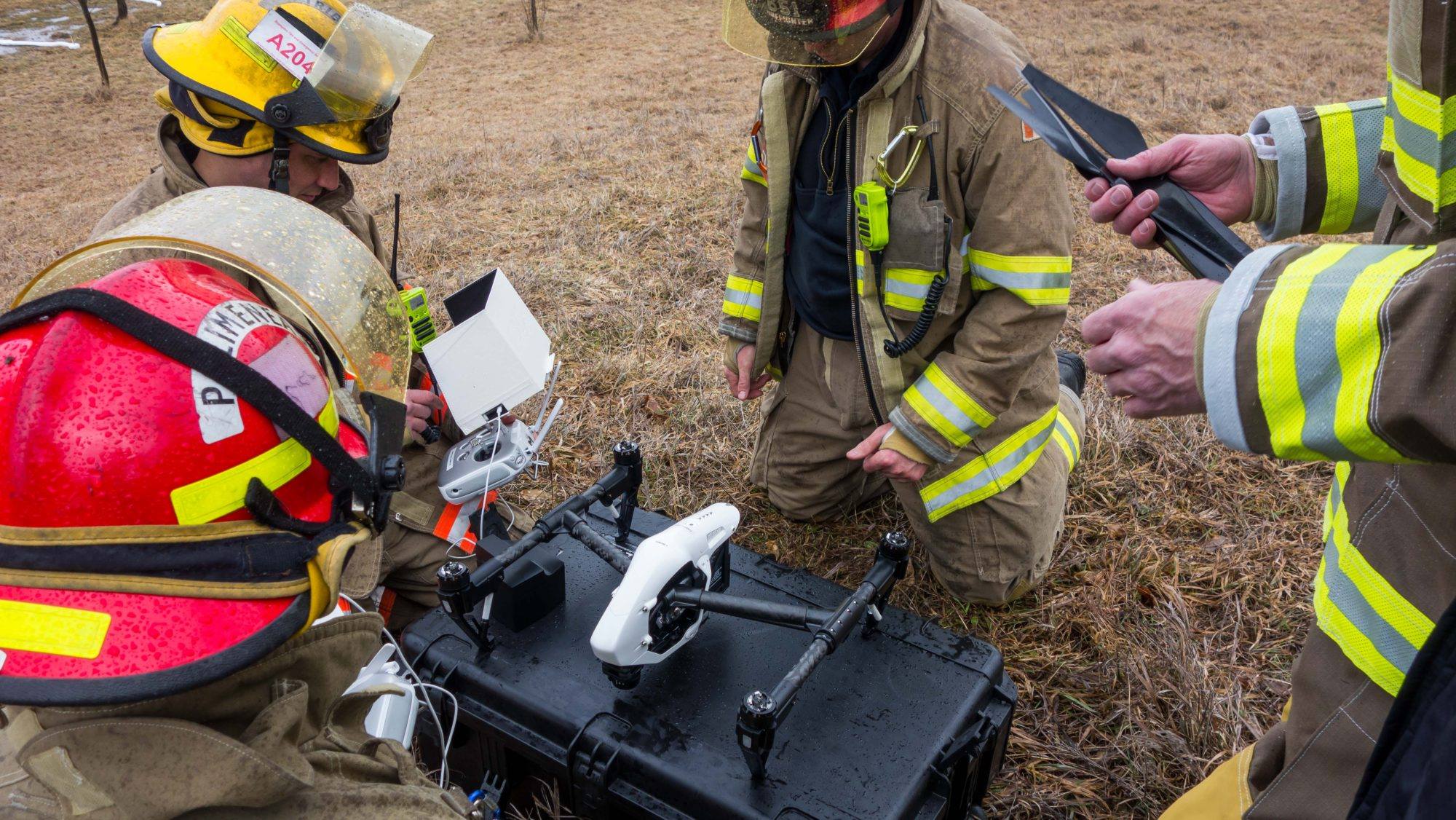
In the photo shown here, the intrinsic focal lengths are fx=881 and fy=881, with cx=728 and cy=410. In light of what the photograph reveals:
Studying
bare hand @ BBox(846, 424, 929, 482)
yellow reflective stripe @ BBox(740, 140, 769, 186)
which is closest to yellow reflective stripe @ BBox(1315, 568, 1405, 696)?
bare hand @ BBox(846, 424, 929, 482)

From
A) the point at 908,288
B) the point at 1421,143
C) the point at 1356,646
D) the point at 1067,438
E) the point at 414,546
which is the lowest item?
the point at 414,546

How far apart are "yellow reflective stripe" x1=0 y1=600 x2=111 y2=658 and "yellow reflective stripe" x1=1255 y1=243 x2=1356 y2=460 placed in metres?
1.47

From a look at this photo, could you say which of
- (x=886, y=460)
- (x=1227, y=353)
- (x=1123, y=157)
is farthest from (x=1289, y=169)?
(x=886, y=460)

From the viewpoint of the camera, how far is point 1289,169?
1.67 metres

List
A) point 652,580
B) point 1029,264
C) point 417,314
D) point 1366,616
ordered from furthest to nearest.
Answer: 1. point 417,314
2. point 1029,264
3. point 652,580
4. point 1366,616

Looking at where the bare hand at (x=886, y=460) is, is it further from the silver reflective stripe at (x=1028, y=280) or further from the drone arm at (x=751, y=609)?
the drone arm at (x=751, y=609)

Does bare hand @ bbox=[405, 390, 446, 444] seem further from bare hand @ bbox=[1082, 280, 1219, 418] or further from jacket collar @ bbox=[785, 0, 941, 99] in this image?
bare hand @ bbox=[1082, 280, 1219, 418]

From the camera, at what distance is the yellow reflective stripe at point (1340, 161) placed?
162cm

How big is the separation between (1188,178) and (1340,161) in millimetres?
264

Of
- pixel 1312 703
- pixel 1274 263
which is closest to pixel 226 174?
pixel 1274 263

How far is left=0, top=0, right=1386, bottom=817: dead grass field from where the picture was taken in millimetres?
2447

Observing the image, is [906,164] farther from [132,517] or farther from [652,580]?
[132,517]

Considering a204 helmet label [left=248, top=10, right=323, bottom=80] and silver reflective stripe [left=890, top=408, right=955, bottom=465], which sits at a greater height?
a204 helmet label [left=248, top=10, right=323, bottom=80]

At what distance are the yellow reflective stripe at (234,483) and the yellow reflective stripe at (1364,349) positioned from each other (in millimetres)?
1317
